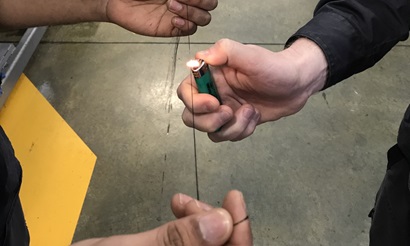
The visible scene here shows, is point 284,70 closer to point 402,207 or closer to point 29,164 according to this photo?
point 402,207

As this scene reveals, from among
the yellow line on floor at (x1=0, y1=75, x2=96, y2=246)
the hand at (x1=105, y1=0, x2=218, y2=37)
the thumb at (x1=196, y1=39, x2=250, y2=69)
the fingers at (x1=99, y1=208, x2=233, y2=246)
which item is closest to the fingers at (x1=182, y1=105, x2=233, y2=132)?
the thumb at (x1=196, y1=39, x2=250, y2=69)

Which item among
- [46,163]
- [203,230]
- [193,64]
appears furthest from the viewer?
[46,163]

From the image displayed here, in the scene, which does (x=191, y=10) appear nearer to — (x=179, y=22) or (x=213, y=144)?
(x=179, y=22)

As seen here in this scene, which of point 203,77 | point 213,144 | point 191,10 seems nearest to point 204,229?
point 203,77

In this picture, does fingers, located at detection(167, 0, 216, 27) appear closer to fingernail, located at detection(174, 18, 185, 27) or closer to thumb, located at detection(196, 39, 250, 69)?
fingernail, located at detection(174, 18, 185, 27)

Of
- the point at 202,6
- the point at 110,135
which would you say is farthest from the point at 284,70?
the point at 110,135
